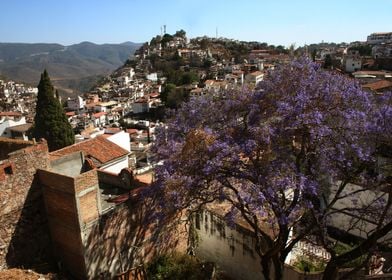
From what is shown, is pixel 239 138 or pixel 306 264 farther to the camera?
pixel 306 264

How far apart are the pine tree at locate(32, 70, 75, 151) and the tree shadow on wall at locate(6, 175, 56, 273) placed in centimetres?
2396

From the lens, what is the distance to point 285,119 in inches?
360

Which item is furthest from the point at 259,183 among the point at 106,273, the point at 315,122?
the point at 106,273

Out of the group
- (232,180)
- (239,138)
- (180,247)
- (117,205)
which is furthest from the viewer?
(180,247)

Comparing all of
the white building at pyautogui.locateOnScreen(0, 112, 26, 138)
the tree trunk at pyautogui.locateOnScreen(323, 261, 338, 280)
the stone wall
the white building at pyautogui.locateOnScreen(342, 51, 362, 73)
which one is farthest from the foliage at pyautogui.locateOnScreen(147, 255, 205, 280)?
the white building at pyautogui.locateOnScreen(342, 51, 362, 73)

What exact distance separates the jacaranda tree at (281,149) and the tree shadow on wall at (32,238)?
171 inches

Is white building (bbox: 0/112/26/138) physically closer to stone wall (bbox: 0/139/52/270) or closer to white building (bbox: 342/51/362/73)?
stone wall (bbox: 0/139/52/270)

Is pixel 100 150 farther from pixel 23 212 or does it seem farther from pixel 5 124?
pixel 5 124

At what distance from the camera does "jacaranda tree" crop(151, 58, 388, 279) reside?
893 centimetres

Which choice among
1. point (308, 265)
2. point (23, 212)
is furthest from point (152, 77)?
point (308, 265)

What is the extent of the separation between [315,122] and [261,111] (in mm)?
1640

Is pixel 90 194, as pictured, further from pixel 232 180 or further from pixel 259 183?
pixel 259 183

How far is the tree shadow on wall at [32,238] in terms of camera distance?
11.6 metres

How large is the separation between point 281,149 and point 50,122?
100ft
